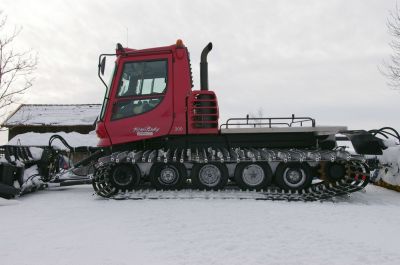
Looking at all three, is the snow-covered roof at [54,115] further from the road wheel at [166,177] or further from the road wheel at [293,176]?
the road wheel at [293,176]

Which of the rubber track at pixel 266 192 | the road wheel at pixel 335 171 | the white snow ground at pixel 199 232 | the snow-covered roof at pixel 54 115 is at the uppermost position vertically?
the snow-covered roof at pixel 54 115

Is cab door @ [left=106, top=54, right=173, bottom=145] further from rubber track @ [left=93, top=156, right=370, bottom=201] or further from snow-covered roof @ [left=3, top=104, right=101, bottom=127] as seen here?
snow-covered roof @ [left=3, top=104, right=101, bottom=127]

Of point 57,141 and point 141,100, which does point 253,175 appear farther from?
point 57,141

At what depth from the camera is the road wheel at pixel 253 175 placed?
25.4 feet

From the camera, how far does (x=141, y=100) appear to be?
7984 mm

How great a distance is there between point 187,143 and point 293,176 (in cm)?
254

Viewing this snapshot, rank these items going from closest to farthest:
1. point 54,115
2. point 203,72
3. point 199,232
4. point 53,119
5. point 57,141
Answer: point 199,232
point 203,72
point 57,141
point 53,119
point 54,115

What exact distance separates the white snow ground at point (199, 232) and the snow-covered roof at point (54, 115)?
70.5 ft

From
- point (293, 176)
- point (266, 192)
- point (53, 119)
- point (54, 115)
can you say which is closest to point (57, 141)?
point (53, 119)

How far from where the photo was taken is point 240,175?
7797 mm

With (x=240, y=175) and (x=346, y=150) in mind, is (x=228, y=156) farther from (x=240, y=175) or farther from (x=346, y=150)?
(x=346, y=150)

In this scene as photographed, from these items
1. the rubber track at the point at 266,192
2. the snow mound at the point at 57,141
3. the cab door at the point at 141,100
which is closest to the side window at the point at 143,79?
the cab door at the point at 141,100

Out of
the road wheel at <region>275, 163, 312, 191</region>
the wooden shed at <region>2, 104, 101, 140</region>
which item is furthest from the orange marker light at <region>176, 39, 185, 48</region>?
the wooden shed at <region>2, 104, 101, 140</region>

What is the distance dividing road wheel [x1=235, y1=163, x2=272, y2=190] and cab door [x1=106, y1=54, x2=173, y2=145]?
6.28 feet
